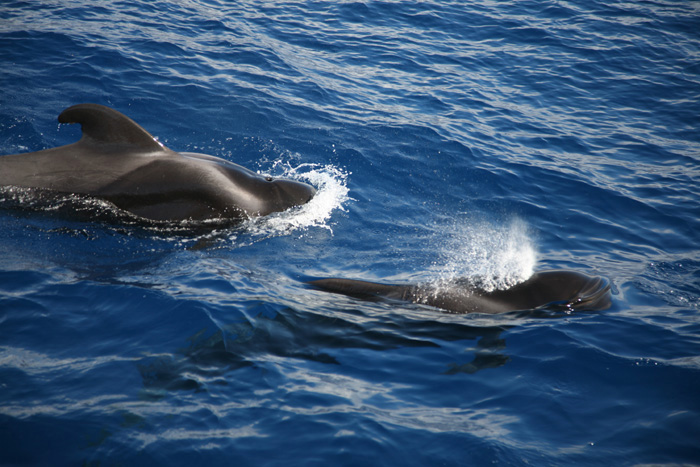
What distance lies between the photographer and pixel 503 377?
613 cm

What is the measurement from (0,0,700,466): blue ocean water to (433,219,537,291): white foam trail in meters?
0.07

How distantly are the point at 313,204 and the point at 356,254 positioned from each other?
1.49 m

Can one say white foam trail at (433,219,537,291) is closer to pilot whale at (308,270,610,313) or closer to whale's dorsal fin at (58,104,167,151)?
pilot whale at (308,270,610,313)

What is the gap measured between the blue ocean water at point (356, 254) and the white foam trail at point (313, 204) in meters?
0.05

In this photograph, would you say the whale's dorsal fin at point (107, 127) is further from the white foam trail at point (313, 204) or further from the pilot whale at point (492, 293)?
the pilot whale at point (492, 293)

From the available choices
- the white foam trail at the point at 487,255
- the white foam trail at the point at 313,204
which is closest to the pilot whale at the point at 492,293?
the white foam trail at the point at 487,255

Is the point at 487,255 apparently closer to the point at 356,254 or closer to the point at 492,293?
the point at 492,293

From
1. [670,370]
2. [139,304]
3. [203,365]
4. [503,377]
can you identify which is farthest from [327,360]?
[670,370]

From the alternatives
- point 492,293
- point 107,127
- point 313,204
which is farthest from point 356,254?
point 107,127

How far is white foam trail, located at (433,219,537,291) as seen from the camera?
7.63 meters

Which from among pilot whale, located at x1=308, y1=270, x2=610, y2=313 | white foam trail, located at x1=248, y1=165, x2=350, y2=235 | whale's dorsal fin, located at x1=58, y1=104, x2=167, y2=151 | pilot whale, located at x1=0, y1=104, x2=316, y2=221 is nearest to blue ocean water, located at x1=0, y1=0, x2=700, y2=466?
white foam trail, located at x1=248, y1=165, x2=350, y2=235

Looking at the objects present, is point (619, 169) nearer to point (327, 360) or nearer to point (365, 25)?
point (327, 360)

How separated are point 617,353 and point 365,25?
16459mm

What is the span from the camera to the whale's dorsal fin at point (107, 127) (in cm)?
851
